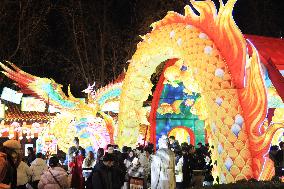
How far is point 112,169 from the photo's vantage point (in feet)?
24.7

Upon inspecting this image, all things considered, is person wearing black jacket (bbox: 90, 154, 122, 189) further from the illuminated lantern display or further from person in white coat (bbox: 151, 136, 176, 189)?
the illuminated lantern display

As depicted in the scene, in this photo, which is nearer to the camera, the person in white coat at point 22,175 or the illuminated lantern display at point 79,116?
the person in white coat at point 22,175

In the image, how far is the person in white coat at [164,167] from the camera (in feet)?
27.7

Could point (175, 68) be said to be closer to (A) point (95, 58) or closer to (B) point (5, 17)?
(B) point (5, 17)

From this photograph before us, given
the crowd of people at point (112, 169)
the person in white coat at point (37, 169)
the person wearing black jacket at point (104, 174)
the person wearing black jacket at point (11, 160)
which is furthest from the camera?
the person in white coat at point (37, 169)

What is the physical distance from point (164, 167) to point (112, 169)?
1.24 meters

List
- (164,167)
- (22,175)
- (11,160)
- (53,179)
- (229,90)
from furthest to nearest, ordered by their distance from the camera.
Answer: (229,90), (164,167), (22,175), (53,179), (11,160)

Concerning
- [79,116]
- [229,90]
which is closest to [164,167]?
[229,90]

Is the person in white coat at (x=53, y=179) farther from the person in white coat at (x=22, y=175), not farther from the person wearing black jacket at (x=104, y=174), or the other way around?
the person in white coat at (x=22, y=175)

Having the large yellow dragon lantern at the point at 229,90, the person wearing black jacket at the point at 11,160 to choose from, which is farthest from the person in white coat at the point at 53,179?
the large yellow dragon lantern at the point at 229,90

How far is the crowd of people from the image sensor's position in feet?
20.2

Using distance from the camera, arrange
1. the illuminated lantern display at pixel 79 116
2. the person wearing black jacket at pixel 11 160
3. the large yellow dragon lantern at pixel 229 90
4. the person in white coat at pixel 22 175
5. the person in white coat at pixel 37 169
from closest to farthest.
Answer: the person wearing black jacket at pixel 11 160 < the person in white coat at pixel 22 175 < the large yellow dragon lantern at pixel 229 90 < the person in white coat at pixel 37 169 < the illuminated lantern display at pixel 79 116

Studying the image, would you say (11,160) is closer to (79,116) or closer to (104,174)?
(104,174)

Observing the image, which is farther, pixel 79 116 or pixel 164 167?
pixel 79 116
